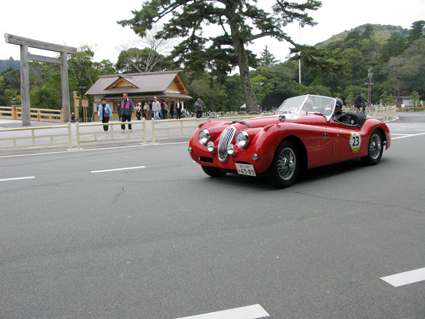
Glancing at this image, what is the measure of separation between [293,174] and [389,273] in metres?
3.08

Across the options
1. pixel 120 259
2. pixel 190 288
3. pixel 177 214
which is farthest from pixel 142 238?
pixel 190 288

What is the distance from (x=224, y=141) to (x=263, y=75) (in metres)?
85.1

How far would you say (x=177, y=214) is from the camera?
14.8 feet

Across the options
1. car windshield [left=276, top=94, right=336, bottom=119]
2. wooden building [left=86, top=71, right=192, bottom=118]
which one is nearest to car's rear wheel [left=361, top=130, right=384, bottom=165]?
car windshield [left=276, top=94, right=336, bottom=119]

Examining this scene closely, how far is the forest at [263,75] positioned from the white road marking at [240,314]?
73.9 feet

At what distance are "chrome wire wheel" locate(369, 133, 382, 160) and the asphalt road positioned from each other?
113 centimetres

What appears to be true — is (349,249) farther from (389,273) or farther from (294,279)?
(294,279)

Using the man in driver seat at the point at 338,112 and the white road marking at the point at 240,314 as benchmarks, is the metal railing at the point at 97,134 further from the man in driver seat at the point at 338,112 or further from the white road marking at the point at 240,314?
the white road marking at the point at 240,314

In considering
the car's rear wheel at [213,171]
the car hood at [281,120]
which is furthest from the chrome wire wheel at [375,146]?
the car's rear wheel at [213,171]

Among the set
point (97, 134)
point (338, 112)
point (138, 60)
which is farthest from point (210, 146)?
point (138, 60)

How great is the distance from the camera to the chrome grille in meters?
5.86

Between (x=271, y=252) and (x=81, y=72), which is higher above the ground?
(x=81, y=72)

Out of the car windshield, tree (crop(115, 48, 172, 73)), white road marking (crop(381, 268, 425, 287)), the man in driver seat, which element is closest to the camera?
white road marking (crop(381, 268, 425, 287))

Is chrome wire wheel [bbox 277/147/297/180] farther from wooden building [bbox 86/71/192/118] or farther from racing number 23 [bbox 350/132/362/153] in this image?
wooden building [bbox 86/71/192/118]
